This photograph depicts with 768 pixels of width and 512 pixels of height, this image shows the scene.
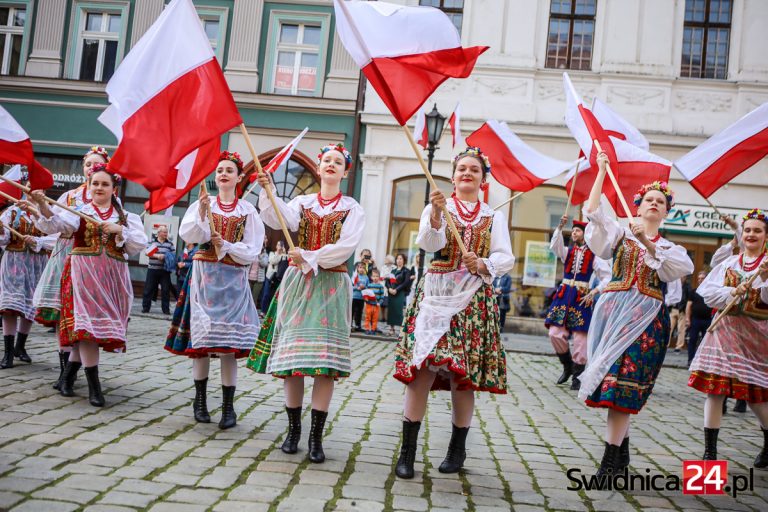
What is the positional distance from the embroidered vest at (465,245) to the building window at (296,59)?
49.6ft

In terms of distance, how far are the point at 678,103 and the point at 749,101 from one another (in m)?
1.69

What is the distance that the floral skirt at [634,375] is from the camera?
4.47 m

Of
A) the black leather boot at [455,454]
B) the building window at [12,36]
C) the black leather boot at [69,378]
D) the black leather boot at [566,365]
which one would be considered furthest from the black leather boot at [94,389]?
the building window at [12,36]

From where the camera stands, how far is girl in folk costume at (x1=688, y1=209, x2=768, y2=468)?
5238mm

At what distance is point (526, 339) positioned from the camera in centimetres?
1616

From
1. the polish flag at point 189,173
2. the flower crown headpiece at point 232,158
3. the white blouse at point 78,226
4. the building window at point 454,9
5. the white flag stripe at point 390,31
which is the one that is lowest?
the white blouse at point 78,226

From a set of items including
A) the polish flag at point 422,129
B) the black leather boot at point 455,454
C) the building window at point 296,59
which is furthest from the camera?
the building window at point 296,59

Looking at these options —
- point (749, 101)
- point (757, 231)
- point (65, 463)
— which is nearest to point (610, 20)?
point (749, 101)

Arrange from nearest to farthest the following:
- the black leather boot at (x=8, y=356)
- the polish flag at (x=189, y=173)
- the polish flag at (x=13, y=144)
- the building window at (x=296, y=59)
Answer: the polish flag at (x=189, y=173), the polish flag at (x=13, y=144), the black leather boot at (x=8, y=356), the building window at (x=296, y=59)

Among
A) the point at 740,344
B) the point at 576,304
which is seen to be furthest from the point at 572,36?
the point at 740,344

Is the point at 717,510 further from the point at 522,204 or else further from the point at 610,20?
the point at 610,20

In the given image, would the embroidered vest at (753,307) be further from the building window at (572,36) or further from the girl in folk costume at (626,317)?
the building window at (572,36)

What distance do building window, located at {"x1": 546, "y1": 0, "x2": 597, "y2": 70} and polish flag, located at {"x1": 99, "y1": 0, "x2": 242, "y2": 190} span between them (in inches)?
580

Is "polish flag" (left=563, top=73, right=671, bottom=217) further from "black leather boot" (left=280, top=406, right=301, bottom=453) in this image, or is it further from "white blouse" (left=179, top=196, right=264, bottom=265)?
"black leather boot" (left=280, top=406, right=301, bottom=453)
